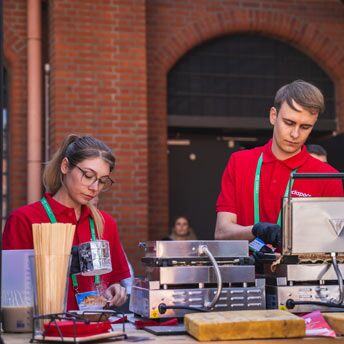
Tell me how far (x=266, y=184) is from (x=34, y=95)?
4.91 m

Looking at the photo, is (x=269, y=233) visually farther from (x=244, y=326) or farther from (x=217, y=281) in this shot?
(x=244, y=326)

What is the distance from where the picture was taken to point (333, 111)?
28.9 feet

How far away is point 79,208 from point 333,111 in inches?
246

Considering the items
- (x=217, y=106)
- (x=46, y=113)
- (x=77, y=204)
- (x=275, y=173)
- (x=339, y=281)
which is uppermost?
(x=217, y=106)

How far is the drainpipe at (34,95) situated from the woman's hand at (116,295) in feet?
15.7

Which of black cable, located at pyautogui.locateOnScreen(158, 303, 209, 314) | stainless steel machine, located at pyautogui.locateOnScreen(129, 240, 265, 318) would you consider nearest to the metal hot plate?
stainless steel machine, located at pyautogui.locateOnScreen(129, 240, 265, 318)

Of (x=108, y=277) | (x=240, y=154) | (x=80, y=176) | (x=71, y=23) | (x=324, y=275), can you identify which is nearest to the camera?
(x=324, y=275)

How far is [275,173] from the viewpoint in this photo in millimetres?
3174

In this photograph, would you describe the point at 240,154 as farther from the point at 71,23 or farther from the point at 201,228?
the point at 201,228

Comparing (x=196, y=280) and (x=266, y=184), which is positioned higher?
(x=266, y=184)

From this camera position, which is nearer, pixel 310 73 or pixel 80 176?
pixel 80 176

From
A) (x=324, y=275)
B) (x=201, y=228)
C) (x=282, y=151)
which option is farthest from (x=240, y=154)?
(x=201, y=228)

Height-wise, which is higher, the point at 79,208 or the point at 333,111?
the point at 333,111

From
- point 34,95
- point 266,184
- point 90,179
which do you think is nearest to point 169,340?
point 90,179
